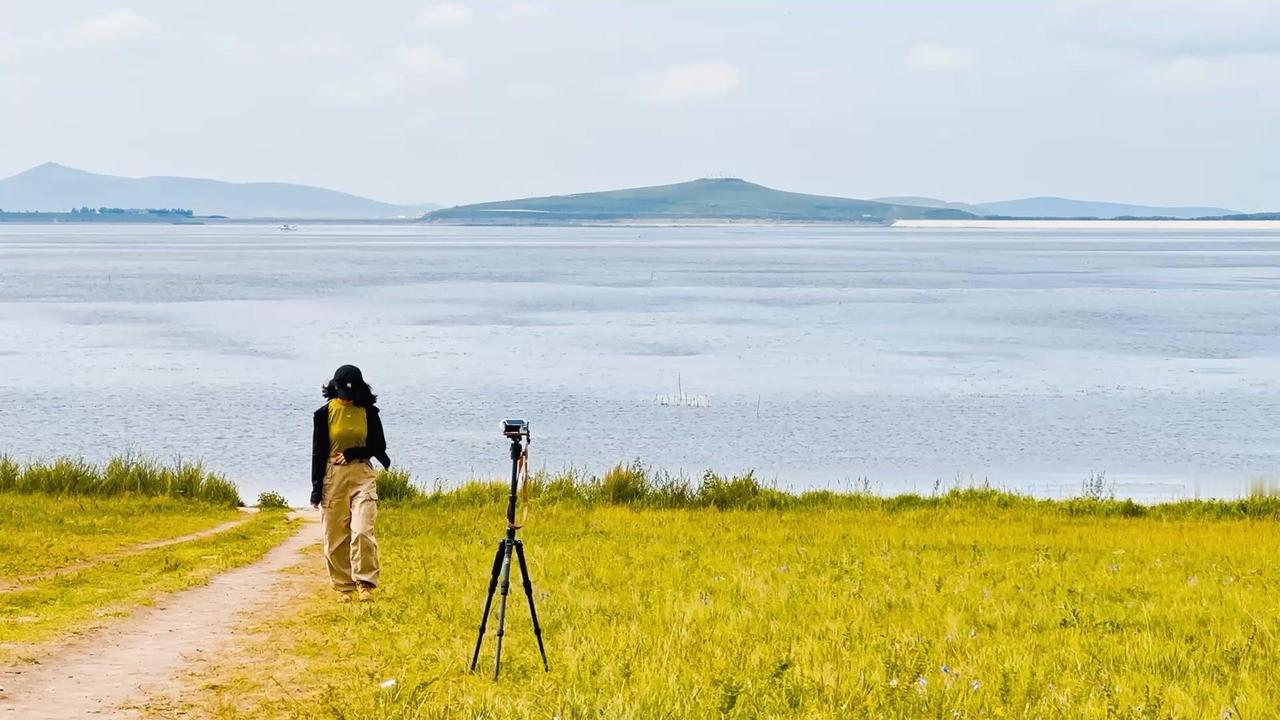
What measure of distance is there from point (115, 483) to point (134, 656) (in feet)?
55.3

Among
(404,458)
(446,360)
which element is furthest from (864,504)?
(446,360)

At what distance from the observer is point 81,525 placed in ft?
71.8

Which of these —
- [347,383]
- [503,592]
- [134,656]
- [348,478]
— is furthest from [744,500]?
[503,592]

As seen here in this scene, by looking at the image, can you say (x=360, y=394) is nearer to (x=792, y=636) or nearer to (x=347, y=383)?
(x=347, y=383)

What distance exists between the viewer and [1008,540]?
20156 millimetres

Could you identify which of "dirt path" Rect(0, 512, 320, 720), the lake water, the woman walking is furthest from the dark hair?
the lake water

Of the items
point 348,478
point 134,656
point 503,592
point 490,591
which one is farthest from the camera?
point 348,478

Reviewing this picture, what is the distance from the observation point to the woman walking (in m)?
13.4

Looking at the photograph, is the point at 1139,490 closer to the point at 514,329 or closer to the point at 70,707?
the point at 70,707

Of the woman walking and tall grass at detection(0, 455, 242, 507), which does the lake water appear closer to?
tall grass at detection(0, 455, 242, 507)

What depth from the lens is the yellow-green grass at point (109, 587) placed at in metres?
12.4

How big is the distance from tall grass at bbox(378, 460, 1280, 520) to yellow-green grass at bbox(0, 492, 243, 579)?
389 cm

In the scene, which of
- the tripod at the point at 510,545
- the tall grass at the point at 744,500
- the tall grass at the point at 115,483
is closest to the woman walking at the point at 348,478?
the tripod at the point at 510,545

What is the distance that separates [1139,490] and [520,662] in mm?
26617
